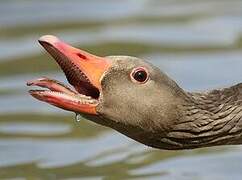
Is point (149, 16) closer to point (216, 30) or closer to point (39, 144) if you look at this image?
point (216, 30)

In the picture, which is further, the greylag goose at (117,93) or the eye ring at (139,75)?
the eye ring at (139,75)

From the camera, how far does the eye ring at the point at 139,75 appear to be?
8375 mm

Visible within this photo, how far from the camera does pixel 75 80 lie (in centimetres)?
840

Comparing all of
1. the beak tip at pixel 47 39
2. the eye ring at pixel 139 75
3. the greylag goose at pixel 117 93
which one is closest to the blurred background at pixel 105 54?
the greylag goose at pixel 117 93

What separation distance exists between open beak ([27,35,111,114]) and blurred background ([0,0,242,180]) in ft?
5.82

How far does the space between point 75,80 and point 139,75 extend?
390mm

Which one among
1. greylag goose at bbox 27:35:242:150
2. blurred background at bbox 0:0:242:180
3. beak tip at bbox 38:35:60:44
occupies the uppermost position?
blurred background at bbox 0:0:242:180

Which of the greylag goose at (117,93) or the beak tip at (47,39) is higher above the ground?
the beak tip at (47,39)

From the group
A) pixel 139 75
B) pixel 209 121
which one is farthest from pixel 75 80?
pixel 209 121

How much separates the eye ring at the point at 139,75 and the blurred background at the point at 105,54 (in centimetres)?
172

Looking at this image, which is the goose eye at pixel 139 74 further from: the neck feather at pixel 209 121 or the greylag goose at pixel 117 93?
the neck feather at pixel 209 121

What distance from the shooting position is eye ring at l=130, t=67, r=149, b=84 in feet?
27.5

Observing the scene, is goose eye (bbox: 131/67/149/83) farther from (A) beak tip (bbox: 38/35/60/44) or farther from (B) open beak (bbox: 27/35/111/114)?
(A) beak tip (bbox: 38/35/60/44)

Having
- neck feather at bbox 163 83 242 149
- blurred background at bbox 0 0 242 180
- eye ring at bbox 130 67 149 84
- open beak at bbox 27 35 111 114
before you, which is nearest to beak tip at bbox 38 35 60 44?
open beak at bbox 27 35 111 114
